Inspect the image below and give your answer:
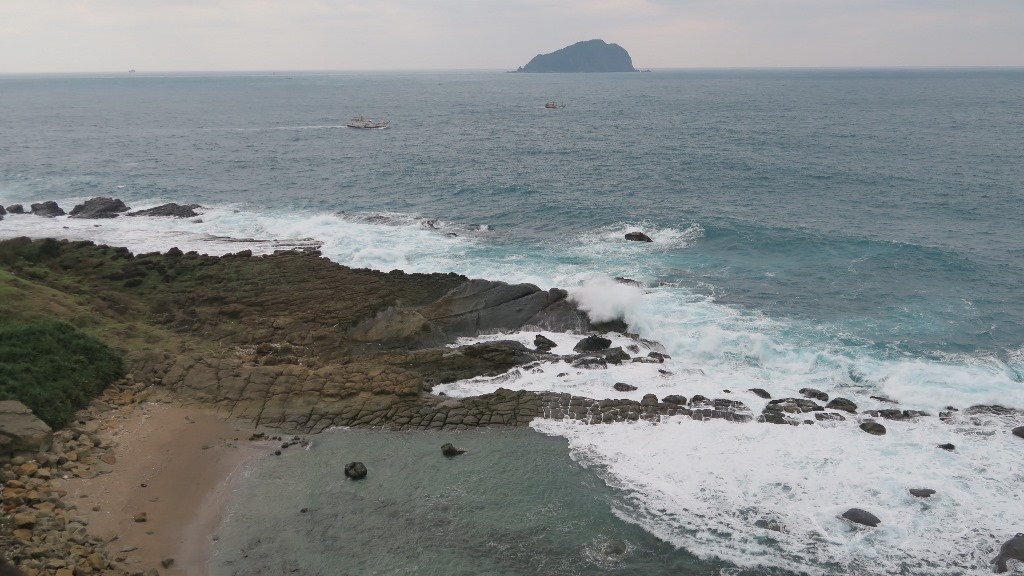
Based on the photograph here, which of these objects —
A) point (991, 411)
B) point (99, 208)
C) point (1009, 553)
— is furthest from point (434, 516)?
point (99, 208)

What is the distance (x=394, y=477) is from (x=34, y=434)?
1143 cm

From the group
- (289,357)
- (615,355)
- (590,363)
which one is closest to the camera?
(289,357)

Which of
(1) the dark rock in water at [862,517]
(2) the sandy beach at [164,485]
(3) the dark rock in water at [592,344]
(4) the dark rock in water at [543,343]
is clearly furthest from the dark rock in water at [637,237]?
(2) the sandy beach at [164,485]

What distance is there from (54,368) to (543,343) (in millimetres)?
19740

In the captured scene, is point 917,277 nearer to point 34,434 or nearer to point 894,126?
point 34,434

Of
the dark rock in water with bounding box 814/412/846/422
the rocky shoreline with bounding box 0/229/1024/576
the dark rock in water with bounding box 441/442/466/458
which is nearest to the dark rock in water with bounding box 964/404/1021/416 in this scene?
the rocky shoreline with bounding box 0/229/1024/576

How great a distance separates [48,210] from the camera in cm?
5525

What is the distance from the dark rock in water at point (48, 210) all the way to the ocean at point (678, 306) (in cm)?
225

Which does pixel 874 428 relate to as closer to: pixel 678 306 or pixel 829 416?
pixel 829 416

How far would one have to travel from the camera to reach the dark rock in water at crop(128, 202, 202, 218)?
183 feet

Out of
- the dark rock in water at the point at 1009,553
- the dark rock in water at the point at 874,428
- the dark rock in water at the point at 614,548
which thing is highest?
the dark rock in water at the point at 874,428

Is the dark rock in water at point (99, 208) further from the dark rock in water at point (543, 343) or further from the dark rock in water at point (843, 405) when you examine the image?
the dark rock in water at point (843, 405)

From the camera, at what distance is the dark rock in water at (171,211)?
55750mm

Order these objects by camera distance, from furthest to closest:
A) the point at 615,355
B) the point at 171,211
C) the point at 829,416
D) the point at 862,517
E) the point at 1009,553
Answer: the point at 171,211
the point at 615,355
the point at 829,416
the point at 862,517
the point at 1009,553
